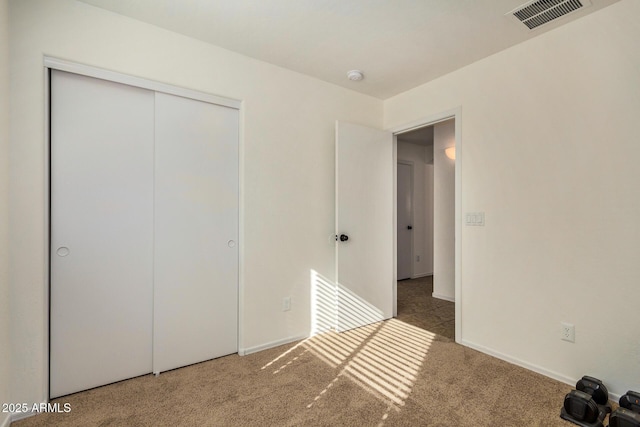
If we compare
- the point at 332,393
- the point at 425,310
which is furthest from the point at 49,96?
the point at 425,310

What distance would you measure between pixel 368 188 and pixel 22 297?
2761 mm

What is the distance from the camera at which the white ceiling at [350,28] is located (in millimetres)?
1973

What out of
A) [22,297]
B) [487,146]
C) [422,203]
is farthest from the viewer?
[422,203]

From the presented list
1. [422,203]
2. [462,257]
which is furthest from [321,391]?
[422,203]

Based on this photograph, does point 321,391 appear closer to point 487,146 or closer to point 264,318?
point 264,318

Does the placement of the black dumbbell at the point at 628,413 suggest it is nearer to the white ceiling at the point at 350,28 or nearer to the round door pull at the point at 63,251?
the white ceiling at the point at 350,28

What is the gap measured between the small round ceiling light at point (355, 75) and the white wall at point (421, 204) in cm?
281

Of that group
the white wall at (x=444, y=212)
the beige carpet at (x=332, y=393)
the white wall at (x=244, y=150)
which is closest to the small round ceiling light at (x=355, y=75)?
the white wall at (x=244, y=150)

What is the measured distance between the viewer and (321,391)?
202cm

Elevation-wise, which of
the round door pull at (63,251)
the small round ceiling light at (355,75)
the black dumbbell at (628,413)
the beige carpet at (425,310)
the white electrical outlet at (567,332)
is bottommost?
the beige carpet at (425,310)

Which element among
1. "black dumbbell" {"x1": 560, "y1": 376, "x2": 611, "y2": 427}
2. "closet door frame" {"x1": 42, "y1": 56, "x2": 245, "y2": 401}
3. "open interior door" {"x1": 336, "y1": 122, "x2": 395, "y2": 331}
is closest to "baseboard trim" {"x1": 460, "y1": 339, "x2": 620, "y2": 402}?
"black dumbbell" {"x1": 560, "y1": 376, "x2": 611, "y2": 427}

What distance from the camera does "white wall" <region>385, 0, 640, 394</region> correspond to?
6.27 ft

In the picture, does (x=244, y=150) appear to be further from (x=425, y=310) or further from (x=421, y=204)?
(x=421, y=204)

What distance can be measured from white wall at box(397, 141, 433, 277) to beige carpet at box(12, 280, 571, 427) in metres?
3.23
